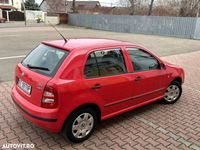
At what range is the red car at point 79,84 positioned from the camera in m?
2.99

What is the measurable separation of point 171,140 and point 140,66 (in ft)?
4.59

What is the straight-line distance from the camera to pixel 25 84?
3.35 metres

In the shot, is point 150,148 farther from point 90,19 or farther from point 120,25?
point 90,19

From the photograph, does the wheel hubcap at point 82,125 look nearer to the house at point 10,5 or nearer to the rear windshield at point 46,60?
the rear windshield at point 46,60

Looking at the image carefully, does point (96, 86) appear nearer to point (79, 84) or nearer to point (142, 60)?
point (79, 84)

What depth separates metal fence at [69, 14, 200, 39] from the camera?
2084cm

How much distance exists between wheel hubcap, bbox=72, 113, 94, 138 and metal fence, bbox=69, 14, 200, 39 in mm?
19802

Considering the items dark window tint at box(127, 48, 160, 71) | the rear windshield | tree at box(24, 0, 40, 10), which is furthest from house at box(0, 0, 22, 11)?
dark window tint at box(127, 48, 160, 71)

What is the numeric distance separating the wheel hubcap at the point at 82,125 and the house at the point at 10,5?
62.1m

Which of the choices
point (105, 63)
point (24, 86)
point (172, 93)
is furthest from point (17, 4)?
point (105, 63)

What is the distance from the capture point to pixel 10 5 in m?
61.8

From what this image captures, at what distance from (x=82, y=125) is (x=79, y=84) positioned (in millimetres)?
680

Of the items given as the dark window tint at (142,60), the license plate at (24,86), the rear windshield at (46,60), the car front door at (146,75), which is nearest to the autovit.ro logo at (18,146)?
the license plate at (24,86)

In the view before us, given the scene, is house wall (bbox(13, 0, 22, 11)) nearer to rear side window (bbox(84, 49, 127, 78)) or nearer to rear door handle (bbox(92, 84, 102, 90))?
rear side window (bbox(84, 49, 127, 78))
